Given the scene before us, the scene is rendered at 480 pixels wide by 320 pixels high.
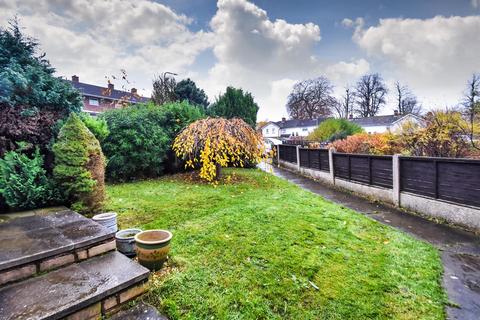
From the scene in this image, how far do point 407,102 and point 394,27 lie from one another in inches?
1614

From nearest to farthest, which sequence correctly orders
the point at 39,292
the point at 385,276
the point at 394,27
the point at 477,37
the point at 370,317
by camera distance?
the point at 39,292 < the point at 370,317 < the point at 385,276 < the point at 477,37 < the point at 394,27

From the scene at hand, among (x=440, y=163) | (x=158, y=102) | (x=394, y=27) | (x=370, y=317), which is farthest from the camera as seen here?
(x=158, y=102)

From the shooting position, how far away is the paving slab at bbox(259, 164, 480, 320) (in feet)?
8.53

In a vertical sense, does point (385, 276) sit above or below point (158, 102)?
below

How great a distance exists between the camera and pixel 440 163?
539 cm

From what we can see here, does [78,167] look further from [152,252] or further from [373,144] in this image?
[373,144]

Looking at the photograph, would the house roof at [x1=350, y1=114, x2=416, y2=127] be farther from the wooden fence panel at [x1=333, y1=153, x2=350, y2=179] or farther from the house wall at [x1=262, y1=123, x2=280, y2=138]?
the wooden fence panel at [x1=333, y1=153, x2=350, y2=179]

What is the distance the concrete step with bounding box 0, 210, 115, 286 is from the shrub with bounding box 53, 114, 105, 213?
62 cm

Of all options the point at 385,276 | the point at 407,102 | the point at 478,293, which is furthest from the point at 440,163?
the point at 407,102

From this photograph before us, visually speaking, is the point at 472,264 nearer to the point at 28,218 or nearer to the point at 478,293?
the point at 478,293

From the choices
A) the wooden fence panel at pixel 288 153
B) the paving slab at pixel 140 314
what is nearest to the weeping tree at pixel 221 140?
the paving slab at pixel 140 314

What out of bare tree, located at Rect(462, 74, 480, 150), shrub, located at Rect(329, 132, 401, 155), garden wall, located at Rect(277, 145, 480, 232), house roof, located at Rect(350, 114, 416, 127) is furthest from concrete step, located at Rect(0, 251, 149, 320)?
house roof, located at Rect(350, 114, 416, 127)

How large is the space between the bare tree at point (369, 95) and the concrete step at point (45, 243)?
4824 centimetres

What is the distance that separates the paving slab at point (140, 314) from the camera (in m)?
2.07
